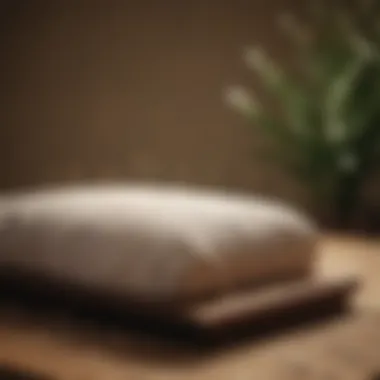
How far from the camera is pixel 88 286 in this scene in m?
1.67

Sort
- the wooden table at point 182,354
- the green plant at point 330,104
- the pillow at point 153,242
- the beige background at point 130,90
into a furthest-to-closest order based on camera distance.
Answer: the beige background at point 130,90
the green plant at point 330,104
the pillow at point 153,242
the wooden table at point 182,354

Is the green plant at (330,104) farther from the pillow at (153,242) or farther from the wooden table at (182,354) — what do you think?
the wooden table at (182,354)

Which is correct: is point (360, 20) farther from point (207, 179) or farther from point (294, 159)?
point (207, 179)

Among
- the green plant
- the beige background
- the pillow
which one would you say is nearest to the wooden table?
the pillow

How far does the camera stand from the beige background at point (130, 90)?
131 inches

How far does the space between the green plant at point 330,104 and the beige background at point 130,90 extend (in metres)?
0.13

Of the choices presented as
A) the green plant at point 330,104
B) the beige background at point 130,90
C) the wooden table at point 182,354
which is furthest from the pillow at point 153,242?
the beige background at point 130,90

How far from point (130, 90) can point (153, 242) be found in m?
2.02

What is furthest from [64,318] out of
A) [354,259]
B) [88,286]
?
[354,259]

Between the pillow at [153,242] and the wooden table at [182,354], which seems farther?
the pillow at [153,242]

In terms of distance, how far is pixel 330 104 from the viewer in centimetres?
281

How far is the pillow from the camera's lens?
1584 millimetres

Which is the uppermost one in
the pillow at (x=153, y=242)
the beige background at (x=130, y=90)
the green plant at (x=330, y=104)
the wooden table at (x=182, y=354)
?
the beige background at (x=130, y=90)

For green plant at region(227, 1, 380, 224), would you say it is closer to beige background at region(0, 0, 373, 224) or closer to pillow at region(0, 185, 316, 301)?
beige background at region(0, 0, 373, 224)
